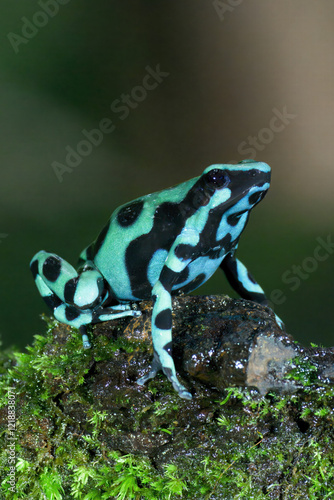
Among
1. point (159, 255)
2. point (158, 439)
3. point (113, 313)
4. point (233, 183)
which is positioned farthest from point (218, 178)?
point (158, 439)

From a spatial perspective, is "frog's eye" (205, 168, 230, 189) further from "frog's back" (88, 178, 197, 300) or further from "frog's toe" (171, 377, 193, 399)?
"frog's toe" (171, 377, 193, 399)

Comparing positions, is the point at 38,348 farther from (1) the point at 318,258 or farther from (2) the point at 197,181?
(1) the point at 318,258

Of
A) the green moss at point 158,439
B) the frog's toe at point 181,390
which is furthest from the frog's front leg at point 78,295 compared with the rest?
the frog's toe at point 181,390

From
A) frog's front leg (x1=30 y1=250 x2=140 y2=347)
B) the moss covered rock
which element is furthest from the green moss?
frog's front leg (x1=30 y1=250 x2=140 y2=347)

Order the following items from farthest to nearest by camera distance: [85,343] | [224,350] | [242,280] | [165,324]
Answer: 1. [242,280]
2. [85,343]
3. [165,324]
4. [224,350]

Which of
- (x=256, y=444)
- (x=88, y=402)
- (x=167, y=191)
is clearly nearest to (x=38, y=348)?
(x=88, y=402)

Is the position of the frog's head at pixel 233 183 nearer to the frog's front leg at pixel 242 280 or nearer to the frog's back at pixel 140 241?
the frog's back at pixel 140 241

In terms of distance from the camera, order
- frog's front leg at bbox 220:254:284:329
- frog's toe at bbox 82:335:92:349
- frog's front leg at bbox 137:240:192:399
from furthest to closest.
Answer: frog's front leg at bbox 220:254:284:329, frog's toe at bbox 82:335:92:349, frog's front leg at bbox 137:240:192:399

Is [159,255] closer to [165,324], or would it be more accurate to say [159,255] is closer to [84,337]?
[165,324]
